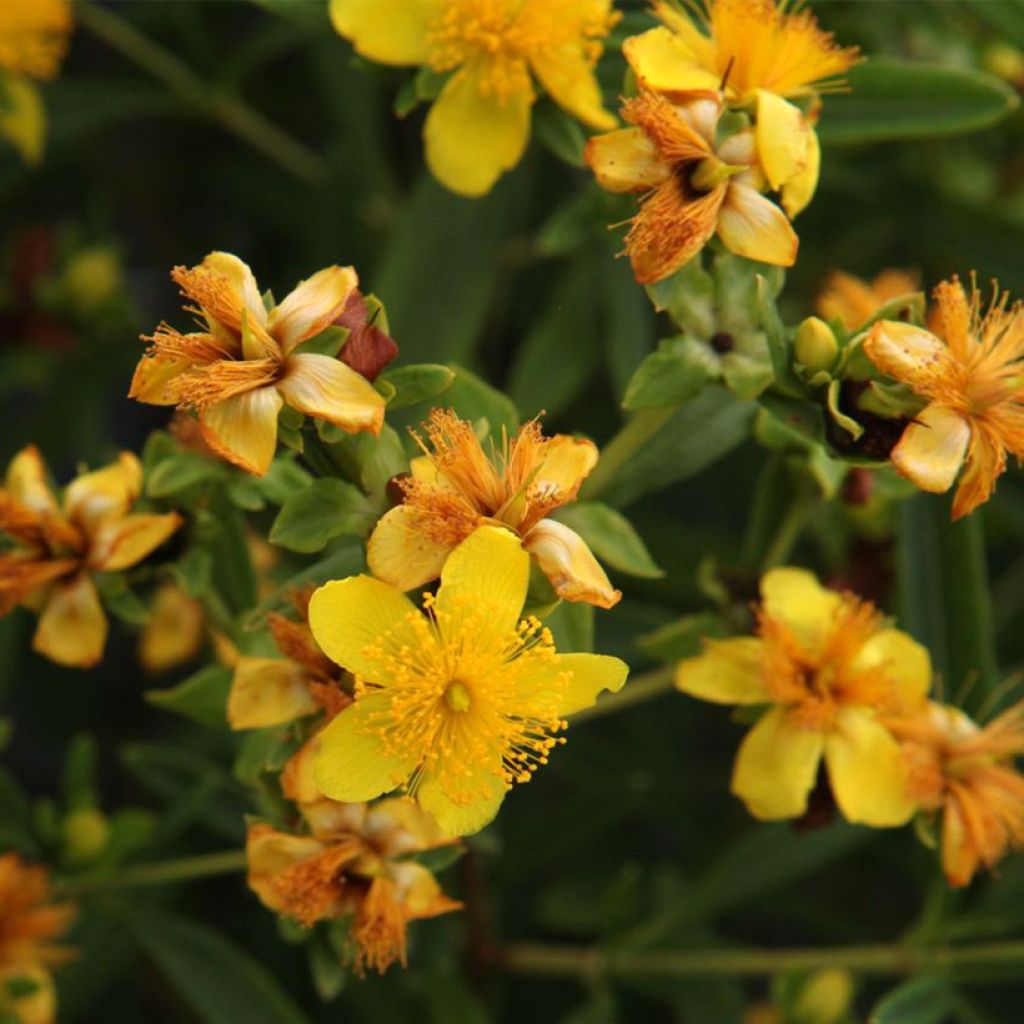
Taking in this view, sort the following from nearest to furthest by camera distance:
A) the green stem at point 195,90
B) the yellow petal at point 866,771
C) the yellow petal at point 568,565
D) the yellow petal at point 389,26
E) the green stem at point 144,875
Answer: the yellow petal at point 568,565
the yellow petal at point 866,771
the yellow petal at point 389,26
the green stem at point 144,875
the green stem at point 195,90

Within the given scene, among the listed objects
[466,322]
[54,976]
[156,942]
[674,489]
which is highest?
[466,322]

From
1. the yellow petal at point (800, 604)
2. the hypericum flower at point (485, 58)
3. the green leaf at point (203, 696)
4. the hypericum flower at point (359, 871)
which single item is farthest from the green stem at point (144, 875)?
the hypericum flower at point (485, 58)

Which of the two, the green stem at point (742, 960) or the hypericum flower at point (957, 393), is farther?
the green stem at point (742, 960)

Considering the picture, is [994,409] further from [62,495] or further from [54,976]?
[54,976]

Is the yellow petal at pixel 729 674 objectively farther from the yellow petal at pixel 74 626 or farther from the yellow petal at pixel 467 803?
the yellow petal at pixel 74 626

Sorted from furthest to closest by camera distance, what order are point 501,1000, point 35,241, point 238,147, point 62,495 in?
point 238,147 → point 35,241 → point 501,1000 → point 62,495

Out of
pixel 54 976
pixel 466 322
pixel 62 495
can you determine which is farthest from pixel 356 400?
pixel 54 976

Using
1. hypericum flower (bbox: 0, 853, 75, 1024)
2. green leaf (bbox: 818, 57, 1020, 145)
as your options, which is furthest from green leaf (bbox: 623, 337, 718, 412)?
hypericum flower (bbox: 0, 853, 75, 1024)

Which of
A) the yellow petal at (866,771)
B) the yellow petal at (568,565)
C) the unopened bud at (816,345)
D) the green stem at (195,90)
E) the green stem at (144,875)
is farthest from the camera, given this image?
the green stem at (195,90)
